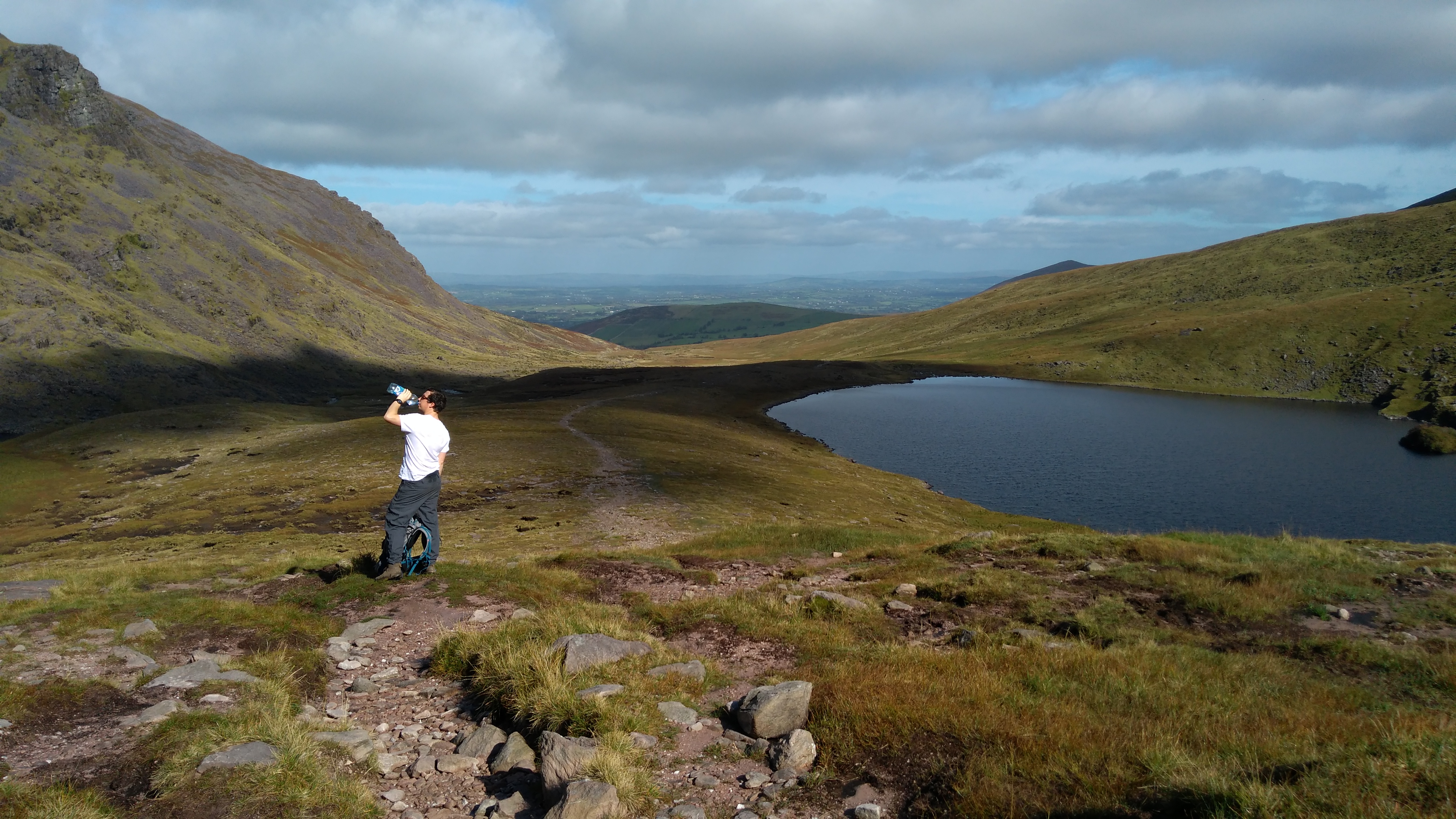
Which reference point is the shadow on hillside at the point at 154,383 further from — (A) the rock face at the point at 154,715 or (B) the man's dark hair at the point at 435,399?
(A) the rock face at the point at 154,715

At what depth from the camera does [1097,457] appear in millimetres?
78812

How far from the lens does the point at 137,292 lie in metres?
128

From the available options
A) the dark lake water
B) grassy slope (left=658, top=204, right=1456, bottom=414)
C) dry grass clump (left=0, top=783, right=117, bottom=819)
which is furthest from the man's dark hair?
grassy slope (left=658, top=204, right=1456, bottom=414)

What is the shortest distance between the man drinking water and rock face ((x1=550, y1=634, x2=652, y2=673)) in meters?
6.05

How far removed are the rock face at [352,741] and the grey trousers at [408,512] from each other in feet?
24.0

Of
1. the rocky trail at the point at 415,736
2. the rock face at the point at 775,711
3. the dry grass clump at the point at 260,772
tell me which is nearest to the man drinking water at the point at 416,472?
the rocky trail at the point at 415,736

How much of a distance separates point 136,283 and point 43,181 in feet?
99.0

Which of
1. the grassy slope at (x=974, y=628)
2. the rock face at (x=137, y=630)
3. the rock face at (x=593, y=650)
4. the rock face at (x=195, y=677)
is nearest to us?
the grassy slope at (x=974, y=628)

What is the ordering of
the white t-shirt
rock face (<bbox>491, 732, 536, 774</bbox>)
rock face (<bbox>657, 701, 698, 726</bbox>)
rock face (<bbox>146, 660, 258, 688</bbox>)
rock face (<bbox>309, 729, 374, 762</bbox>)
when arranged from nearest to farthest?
1. rock face (<bbox>491, 732, 536, 774</bbox>)
2. rock face (<bbox>309, 729, 374, 762</bbox>)
3. rock face (<bbox>657, 701, 698, 726</bbox>)
4. rock face (<bbox>146, 660, 258, 688</bbox>)
5. the white t-shirt

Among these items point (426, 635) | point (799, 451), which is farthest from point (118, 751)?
point (799, 451)

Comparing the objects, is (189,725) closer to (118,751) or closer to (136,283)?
(118,751)

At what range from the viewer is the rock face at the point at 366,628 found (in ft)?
44.4

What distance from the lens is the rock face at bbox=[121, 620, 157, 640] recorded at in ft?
40.8

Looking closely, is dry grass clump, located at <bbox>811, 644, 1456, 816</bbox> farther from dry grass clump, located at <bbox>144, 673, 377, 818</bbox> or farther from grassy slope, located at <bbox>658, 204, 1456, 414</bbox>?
grassy slope, located at <bbox>658, 204, 1456, 414</bbox>
